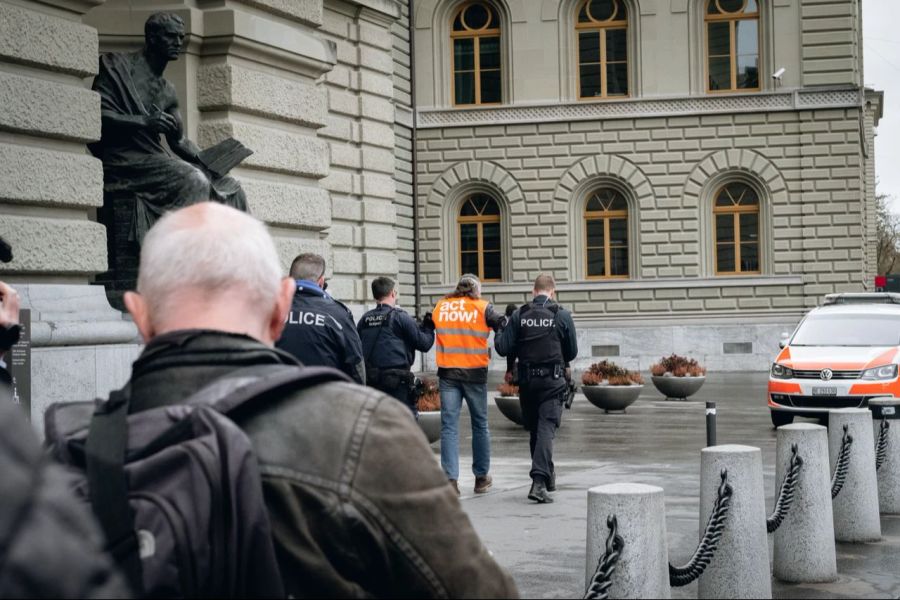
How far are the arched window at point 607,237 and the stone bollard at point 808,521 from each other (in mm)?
26071

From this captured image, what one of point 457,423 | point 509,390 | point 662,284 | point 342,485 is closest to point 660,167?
point 662,284

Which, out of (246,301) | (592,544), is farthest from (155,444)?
(592,544)

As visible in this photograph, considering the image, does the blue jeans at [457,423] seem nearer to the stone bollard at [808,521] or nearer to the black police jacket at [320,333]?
the black police jacket at [320,333]

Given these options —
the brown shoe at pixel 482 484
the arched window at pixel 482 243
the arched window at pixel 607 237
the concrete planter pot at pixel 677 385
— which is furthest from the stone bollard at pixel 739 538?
the arched window at pixel 482 243

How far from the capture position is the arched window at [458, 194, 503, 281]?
35656 mm

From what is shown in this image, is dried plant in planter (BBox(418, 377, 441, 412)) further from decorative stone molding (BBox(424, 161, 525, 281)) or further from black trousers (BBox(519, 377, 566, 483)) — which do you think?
decorative stone molding (BBox(424, 161, 525, 281))

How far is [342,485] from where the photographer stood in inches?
89.9

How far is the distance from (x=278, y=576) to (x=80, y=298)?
8.95m

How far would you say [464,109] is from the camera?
3522 cm

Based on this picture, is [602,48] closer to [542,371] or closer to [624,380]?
[624,380]

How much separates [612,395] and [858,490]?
1167 centimetres

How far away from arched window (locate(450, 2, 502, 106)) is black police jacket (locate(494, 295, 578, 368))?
2391 centimetres

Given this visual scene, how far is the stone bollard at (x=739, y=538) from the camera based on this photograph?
7.36m

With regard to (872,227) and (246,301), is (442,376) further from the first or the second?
(872,227)
